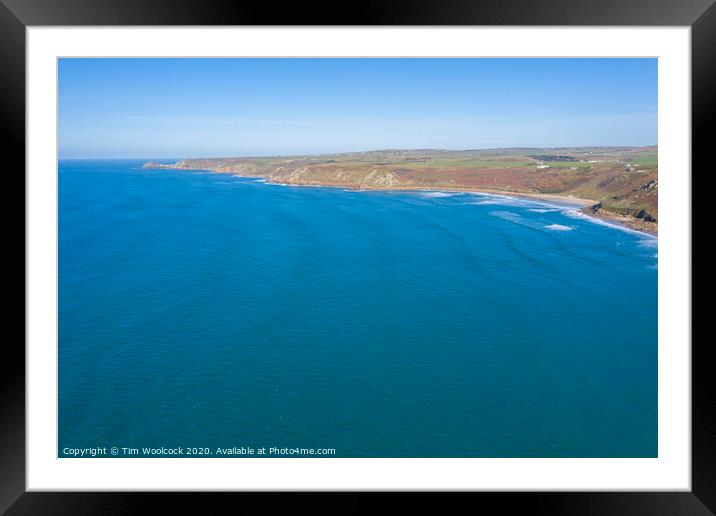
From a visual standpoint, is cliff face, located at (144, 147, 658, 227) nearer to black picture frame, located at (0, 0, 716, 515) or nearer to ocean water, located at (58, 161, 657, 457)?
ocean water, located at (58, 161, 657, 457)

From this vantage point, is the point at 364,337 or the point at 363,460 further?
the point at 364,337

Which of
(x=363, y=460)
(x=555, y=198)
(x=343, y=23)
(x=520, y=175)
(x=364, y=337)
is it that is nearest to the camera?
(x=343, y=23)

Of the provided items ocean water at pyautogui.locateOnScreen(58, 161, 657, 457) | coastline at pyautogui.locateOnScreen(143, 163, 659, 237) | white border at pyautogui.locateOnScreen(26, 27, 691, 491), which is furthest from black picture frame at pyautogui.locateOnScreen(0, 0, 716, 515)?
coastline at pyautogui.locateOnScreen(143, 163, 659, 237)

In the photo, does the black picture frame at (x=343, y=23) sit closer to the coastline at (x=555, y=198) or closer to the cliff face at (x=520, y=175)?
the coastline at (x=555, y=198)

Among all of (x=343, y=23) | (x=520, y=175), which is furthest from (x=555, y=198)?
(x=343, y=23)

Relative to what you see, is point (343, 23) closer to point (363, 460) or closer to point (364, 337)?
point (363, 460)
